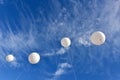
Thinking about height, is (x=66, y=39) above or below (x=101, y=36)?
above

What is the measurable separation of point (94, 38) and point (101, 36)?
37cm

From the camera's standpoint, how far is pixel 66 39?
15.7 m

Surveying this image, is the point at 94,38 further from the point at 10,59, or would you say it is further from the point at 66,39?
the point at 10,59

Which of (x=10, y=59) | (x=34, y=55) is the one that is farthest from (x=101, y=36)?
(x=10, y=59)

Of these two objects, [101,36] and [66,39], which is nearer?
[101,36]

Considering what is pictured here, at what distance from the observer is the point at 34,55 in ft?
51.6

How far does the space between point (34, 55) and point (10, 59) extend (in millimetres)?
1653

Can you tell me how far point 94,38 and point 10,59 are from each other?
5.35m

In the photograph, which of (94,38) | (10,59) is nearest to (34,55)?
(10,59)

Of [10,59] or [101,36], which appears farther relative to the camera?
[10,59]

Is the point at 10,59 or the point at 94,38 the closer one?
the point at 94,38

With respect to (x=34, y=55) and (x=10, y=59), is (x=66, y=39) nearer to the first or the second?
(x=34, y=55)

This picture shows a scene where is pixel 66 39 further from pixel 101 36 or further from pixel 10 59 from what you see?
pixel 10 59

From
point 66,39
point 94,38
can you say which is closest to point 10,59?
point 66,39
